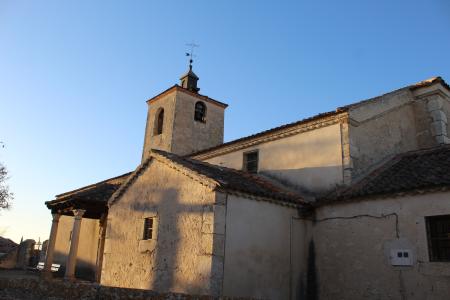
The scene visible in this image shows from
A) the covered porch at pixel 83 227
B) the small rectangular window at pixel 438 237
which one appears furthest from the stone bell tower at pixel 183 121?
the small rectangular window at pixel 438 237

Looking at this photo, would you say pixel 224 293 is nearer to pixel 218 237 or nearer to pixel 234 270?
pixel 234 270

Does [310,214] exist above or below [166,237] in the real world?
above

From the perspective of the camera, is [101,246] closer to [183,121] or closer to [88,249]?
[88,249]

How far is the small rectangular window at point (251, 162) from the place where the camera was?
48.2 feet

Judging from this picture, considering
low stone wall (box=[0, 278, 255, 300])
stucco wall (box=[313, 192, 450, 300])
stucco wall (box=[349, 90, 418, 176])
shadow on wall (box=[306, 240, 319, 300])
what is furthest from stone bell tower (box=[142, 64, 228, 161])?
low stone wall (box=[0, 278, 255, 300])

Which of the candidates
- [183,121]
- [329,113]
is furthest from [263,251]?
[183,121]

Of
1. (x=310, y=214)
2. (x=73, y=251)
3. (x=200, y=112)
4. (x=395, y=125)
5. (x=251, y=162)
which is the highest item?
(x=200, y=112)

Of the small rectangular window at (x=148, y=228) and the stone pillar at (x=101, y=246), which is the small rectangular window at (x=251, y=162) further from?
the stone pillar at (x=101, y=246)

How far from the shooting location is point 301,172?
41.7ft

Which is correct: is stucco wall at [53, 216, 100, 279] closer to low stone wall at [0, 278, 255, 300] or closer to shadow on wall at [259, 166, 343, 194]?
shadow on wall at [259, 166, 343, 194]

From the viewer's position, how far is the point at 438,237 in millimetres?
8859

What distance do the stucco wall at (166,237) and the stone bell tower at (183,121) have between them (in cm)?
1031

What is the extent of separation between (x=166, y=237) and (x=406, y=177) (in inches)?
255

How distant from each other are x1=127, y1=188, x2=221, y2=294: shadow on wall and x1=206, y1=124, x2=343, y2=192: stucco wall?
13.7ft
